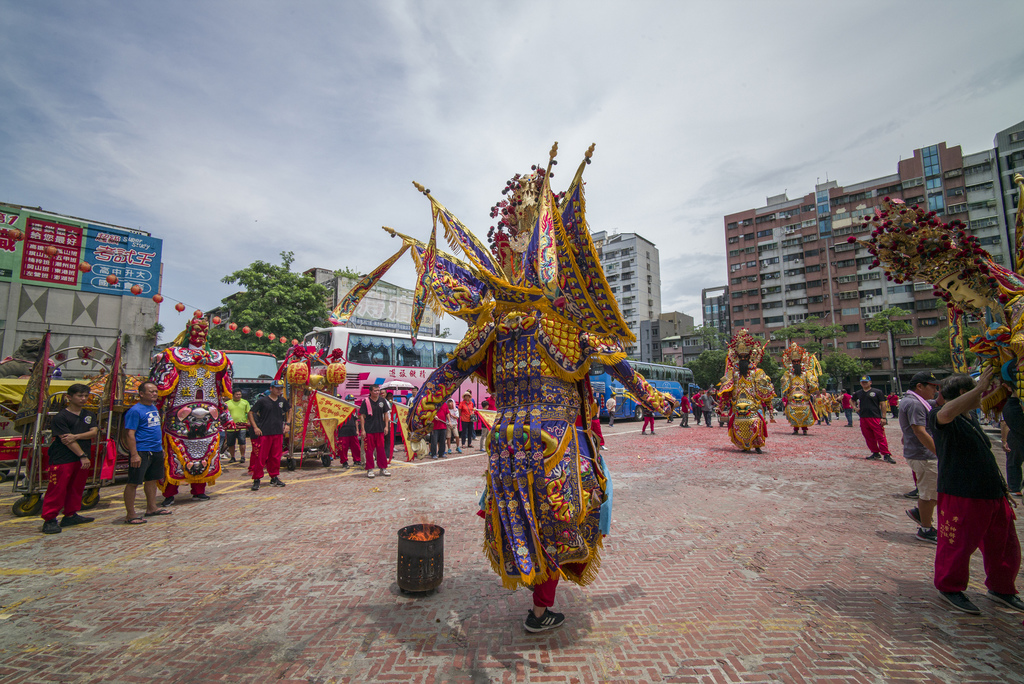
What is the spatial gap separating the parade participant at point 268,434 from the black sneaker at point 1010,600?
9.06 metres

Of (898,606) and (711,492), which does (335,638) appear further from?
(711,492)

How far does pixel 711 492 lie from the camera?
7.00m

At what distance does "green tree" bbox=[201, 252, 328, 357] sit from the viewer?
25.9m

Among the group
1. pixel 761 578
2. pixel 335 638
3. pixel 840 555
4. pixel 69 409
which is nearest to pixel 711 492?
pixel 840 555

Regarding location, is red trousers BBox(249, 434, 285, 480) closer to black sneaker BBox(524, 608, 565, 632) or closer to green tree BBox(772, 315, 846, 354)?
black sneaker BBox(524, 608, 565, 632)

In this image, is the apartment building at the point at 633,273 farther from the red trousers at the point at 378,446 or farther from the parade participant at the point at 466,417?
the red trousers at the point at 378,446

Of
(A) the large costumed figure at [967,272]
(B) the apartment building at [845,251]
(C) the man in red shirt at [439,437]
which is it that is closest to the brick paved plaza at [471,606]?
(A) the large costumed figure at [967,272]

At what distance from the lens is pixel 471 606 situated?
329 cm

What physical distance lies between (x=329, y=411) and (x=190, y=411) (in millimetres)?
3425

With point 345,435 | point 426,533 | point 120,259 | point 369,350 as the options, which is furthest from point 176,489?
point 120,259

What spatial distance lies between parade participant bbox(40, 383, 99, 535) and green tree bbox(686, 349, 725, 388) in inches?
1813

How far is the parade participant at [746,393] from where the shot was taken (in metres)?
11.1

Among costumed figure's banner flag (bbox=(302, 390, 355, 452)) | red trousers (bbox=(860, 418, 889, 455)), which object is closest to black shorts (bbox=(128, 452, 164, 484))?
costumed figure's banner flag (bbox=(302, 390, 355, 452))

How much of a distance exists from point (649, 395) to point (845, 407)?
22.5 m
